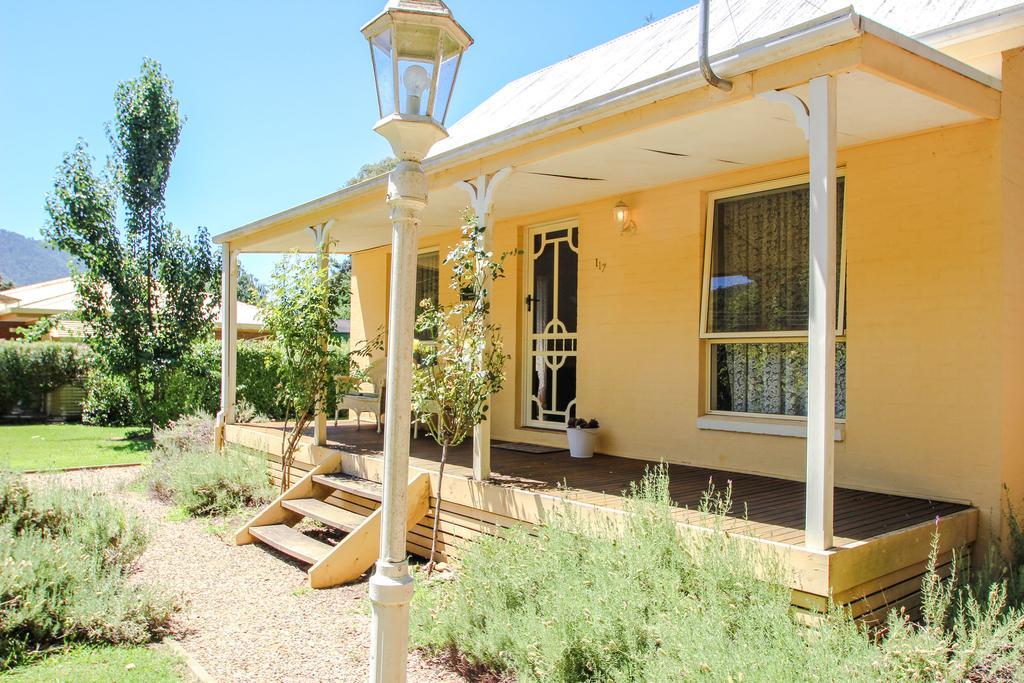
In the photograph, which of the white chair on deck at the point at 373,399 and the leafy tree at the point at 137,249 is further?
the leafy tree at the point at 137,249

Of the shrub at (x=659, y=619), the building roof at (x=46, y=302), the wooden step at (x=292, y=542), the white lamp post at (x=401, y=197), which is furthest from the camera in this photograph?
the building roof at (x=46, y=302)

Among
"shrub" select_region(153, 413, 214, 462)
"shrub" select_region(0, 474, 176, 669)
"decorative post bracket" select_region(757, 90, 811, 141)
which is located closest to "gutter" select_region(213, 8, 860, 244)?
"decorative post bracket" select_region(757, 90, 811, 141)

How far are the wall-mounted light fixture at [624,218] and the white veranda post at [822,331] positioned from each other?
346cm

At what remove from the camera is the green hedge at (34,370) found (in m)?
16.8

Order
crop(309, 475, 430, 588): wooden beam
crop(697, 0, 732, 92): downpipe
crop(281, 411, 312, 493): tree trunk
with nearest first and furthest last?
crop(697, 0, 732, 92): downpipe → crop(309, 475, 430, 588): wooden beam → crop(281, 411, 312, 493): tree trunk

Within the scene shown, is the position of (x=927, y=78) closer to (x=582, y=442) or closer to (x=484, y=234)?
(x=484, y=234)

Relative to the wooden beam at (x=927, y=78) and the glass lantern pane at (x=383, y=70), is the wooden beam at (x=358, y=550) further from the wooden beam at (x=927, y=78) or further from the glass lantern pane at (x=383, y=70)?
the wooden beam at (x=927, y=78)

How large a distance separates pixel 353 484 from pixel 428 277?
4352mm

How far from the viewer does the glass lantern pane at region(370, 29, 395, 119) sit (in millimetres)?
2750

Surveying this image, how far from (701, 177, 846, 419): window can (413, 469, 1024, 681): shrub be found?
5.70 feet

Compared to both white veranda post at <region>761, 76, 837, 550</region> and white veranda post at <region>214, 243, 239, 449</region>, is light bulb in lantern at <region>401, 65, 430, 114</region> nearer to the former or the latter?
white veranda post at <region>761, 76, 837, 550</region>

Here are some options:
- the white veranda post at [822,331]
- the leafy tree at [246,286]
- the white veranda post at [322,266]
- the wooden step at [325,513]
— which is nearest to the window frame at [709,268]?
the white veranda post at [822,331]

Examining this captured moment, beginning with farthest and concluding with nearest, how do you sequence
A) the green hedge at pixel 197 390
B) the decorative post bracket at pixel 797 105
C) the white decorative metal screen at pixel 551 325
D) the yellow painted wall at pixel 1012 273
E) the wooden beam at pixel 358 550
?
the green hedge at pixel 197 390 < the white decorative metal screen at pixel 551 325 < the wooden beam at pixel 358 550 < the yellow painted wall at pixel 1012 273 < the decorative post bracket at pixel 797 105

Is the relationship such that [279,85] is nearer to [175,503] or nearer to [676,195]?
[175,503]
